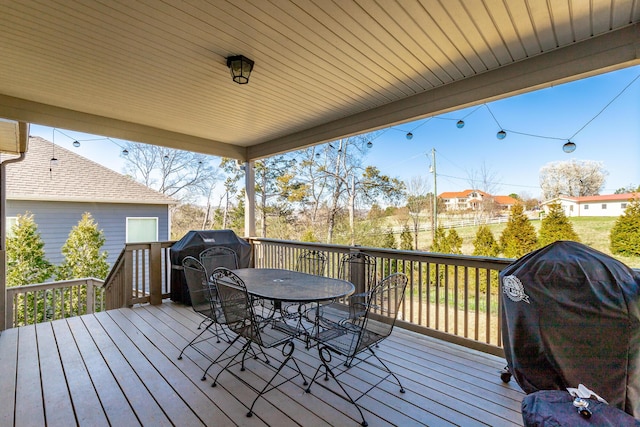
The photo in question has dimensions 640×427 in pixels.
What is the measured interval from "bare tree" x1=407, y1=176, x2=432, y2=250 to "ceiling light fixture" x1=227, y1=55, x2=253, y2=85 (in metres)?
8.12

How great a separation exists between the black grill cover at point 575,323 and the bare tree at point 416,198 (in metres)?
7.98

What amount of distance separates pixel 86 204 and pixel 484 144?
38.5ft

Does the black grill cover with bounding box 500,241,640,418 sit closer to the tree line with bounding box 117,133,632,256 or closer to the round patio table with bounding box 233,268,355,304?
the round patio table with bounding box 233,268,355,304

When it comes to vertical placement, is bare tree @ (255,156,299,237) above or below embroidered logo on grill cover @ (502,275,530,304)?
above

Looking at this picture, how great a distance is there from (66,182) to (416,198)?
34.0ft

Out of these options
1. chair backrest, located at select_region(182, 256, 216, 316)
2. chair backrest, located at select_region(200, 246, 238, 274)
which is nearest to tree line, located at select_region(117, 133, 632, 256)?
chair backrest, located at select_region(200, 246, 238, 274)

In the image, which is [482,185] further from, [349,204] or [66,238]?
[66,238]

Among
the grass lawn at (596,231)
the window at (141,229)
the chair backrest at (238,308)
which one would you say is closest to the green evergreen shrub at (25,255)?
the window at (141,229)

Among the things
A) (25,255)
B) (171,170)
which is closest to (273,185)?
(171,170)

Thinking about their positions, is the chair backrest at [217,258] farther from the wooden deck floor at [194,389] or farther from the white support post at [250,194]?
the white support post at [250,194]

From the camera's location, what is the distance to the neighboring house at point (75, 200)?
728 cm

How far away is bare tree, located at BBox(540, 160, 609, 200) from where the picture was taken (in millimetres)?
6270

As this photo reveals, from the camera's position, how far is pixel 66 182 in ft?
26.4

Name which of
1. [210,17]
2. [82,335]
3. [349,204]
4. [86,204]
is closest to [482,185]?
[349,204]
